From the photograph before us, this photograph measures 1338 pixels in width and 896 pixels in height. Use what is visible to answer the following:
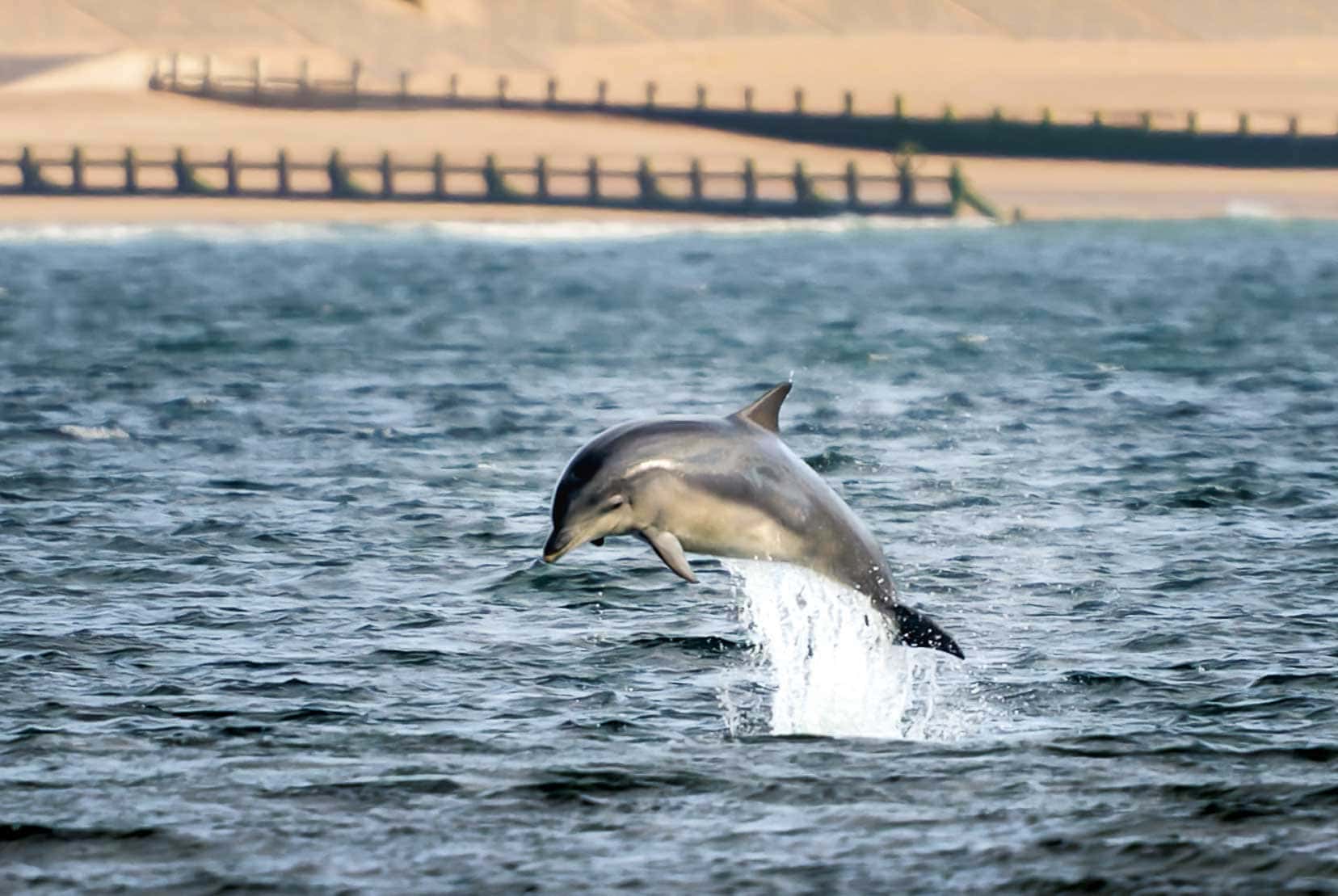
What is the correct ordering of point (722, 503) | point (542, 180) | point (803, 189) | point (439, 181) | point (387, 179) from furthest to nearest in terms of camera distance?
point (803, 189) → point (542, 180) → point (439, 181) → point (387, 179) → point (722, 503)

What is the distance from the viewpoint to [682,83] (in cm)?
15912

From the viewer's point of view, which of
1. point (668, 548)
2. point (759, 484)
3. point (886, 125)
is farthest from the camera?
point (886, 125)

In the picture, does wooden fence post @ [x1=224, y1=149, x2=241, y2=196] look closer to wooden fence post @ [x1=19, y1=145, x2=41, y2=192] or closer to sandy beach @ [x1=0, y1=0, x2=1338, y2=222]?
sandy beach @ [x1=0, y1=0, x2=1338, y2=222]

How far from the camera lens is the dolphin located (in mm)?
10688

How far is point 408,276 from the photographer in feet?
210

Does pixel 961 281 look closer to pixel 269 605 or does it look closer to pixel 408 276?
pixel 408 276

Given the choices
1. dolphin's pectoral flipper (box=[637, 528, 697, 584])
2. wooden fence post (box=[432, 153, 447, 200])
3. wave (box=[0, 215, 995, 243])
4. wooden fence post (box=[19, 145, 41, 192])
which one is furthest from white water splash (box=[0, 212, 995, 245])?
dolphin's pectoral flipper (box=[637, 528, 697, 584])

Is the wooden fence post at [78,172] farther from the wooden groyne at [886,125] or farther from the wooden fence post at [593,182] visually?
the wooden fence post at [593,182]

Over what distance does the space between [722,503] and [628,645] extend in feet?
13.7

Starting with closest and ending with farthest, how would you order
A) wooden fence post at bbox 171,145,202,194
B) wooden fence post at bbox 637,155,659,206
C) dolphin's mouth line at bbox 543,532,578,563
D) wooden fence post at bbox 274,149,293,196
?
dolphin's mouth line at bbox 543,532,578,563 → wooden fence post at bbox 171,145,202,194 → wooden fence post at bbox 274,149,293,196 → wooden fence post at bbox 637,155,659,206

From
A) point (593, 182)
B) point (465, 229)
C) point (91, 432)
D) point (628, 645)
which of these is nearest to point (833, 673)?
point (628, 645)

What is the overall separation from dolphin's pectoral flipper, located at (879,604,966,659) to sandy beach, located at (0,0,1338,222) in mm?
92712

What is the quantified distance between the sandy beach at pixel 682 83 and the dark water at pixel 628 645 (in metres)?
76.4

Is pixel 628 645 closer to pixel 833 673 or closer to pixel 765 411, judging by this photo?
pixel 833 673
